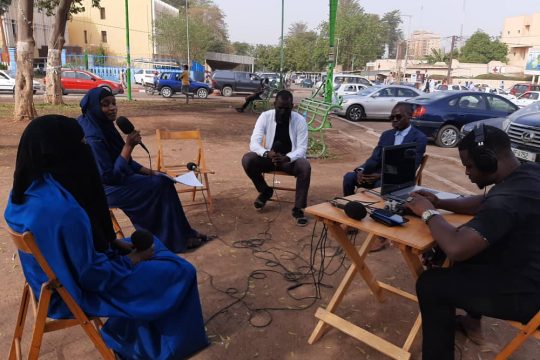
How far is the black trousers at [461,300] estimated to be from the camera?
84.1 inches

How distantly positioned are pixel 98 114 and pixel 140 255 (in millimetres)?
1821

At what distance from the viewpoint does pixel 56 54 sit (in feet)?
47.7

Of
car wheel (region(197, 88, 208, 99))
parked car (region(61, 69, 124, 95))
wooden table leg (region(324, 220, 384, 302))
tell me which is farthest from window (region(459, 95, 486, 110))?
parked car (region(61, 69, 124, 95))

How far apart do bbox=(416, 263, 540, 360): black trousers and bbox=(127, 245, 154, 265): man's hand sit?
5.18ft

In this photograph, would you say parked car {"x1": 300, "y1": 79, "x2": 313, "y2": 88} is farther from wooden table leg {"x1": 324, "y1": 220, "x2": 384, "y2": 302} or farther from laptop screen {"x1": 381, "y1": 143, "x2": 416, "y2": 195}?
wooden table leg {"x1": 324, "y1": 220, "x2": 384, "y2": 302}

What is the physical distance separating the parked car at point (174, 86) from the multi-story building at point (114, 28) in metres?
25.3

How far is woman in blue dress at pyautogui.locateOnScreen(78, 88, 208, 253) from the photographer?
12.1ft

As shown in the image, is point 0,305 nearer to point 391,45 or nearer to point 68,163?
point 68,163

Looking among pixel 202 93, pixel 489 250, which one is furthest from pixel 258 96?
pixel 489 250

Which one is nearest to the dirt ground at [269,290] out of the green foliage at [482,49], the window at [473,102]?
the window at [473,102]

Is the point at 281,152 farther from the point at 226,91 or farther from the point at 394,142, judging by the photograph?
the point at 226,91

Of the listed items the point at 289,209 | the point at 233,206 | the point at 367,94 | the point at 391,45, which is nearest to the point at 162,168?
the point at 233,206

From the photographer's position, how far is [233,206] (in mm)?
5402

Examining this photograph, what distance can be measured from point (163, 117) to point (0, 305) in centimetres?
1086
